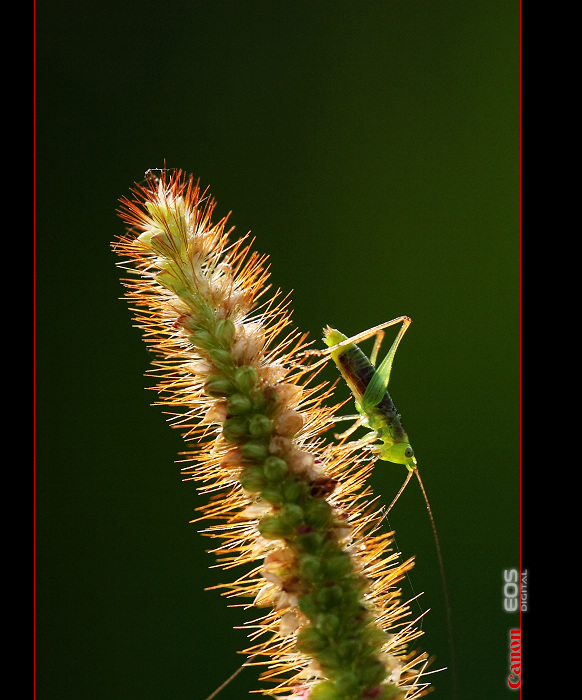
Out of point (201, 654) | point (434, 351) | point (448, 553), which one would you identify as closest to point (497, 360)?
point (434, 351)

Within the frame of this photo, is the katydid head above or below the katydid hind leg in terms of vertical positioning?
below

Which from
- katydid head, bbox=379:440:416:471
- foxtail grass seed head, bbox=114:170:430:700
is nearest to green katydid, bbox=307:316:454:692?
katydid head, bbox=379:440:416:471

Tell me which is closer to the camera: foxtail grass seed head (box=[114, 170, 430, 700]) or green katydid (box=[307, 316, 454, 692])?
foxtail grass seed head (box=[114, 170, 430, 700])

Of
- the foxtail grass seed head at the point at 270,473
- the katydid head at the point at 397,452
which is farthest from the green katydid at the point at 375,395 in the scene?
the foxtail grass seed head at the point at 270,473

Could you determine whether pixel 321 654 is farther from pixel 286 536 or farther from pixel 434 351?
pixel 434 351

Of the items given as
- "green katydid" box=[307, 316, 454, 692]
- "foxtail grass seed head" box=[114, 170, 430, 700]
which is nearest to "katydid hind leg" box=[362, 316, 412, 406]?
"green katydid" box=[307, 316, 454, 692]

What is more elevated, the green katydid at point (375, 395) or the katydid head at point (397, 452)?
the green katydid at point (375, 395)

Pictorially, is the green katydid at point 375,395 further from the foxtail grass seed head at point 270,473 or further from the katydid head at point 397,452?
the foxtail grass seed head at point 270,473

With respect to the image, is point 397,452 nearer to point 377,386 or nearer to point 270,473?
point 377,386

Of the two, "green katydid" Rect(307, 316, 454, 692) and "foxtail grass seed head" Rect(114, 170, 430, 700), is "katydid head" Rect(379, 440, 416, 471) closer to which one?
"green katydid" Rect(307, 316, 454, 692)
